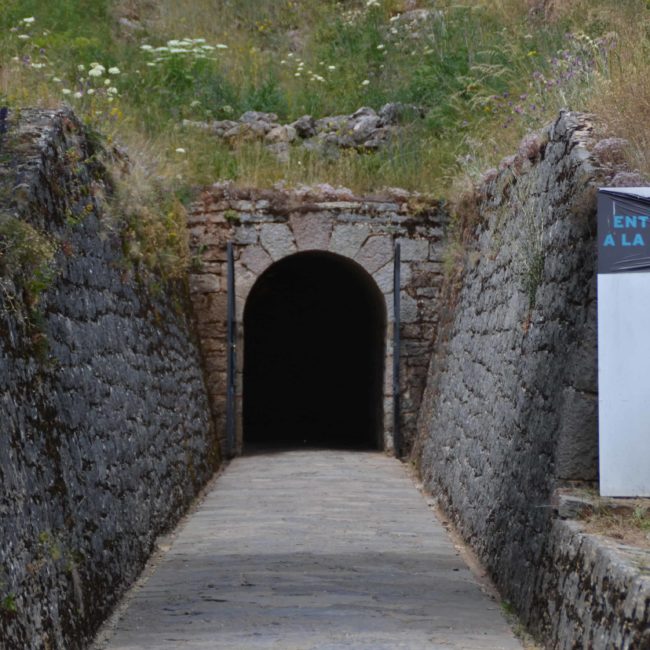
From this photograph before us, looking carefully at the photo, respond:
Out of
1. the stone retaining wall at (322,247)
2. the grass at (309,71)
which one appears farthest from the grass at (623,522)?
the stone retaining wall at (322,247)

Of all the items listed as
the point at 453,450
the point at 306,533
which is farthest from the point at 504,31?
the point at 306,533

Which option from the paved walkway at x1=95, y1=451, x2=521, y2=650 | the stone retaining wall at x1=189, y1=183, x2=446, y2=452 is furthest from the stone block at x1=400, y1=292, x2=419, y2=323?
the paved walkway at x1=95, y1=451, x2=521, y2=650

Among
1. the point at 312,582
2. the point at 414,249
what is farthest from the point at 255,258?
the point at 312,582

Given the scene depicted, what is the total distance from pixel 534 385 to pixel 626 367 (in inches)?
56.5

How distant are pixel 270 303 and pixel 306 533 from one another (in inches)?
398

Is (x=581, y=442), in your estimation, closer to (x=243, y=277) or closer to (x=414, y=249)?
(x=414, y=249)

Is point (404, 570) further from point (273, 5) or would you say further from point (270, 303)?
point (273, 5)

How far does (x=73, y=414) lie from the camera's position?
5211 mm

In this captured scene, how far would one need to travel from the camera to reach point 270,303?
17516 millimetres

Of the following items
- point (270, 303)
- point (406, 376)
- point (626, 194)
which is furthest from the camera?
point (270, 303)

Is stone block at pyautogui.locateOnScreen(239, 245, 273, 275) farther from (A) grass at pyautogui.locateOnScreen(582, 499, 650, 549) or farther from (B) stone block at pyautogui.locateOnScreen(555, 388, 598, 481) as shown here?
(A) grass at pyautogui.locateOnScreen(582, 499, 650, 549)

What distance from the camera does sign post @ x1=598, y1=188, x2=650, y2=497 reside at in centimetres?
461

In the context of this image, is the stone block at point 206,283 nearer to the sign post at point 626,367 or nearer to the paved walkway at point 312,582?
the paved walkway at point 312,582

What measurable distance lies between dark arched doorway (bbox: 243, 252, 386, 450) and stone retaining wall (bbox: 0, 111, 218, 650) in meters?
8.41
